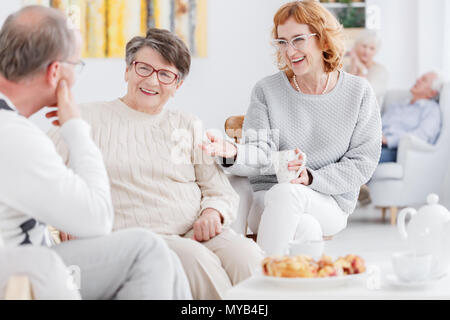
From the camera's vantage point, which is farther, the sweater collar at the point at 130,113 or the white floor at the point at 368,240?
the white floor at the point at 368,240

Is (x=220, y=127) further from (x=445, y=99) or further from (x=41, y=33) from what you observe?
(x=41, y=33)

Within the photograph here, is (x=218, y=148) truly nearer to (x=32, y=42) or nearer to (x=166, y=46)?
(x=166, y=46)

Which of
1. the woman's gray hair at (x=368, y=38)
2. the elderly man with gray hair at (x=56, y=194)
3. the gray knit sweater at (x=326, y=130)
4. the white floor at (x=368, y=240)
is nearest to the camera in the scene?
the elderly man with gray hair at (x=56, y=194)

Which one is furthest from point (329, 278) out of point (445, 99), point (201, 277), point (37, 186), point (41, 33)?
point (445, 99)

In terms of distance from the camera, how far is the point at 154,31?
218 centimetres

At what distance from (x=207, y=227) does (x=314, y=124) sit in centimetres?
69

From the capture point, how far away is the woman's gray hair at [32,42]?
1457 mm

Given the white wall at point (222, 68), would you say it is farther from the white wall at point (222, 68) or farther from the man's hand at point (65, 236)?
the man's hand at point (65, 236)

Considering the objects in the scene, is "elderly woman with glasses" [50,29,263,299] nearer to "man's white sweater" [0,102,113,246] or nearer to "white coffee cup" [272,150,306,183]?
"white coffee cup" [272,150,306,183]

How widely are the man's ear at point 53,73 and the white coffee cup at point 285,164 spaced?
40.4 inches

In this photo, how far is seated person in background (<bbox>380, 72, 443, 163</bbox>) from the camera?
538 cm

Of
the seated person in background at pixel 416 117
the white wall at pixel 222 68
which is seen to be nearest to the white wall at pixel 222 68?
the white wall at pixel 222 68

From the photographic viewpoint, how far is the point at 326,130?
8.19 feet

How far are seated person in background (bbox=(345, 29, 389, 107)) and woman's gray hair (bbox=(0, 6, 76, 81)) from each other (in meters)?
4.79
